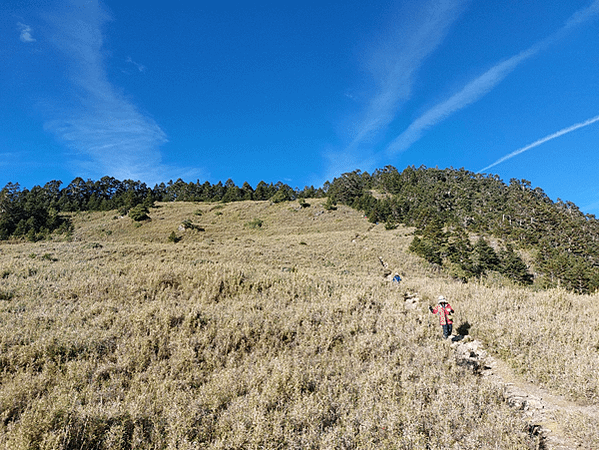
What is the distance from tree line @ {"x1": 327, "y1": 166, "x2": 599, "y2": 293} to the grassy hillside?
21.5 m

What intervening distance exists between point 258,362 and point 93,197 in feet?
338

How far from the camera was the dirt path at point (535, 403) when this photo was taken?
351cm

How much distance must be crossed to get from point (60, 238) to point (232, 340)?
54.3 m

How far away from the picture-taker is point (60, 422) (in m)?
3.11

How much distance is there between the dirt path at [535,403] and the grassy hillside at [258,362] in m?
0.21

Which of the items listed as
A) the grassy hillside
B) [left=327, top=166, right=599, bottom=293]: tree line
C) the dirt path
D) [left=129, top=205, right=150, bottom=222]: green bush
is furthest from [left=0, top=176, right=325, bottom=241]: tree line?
the dirt path

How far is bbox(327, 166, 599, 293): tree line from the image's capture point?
32.6 metres

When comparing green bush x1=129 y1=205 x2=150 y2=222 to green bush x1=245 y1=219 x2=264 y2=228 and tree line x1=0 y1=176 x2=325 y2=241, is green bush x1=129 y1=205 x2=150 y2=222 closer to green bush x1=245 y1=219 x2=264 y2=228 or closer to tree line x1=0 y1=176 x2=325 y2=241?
tree line x1=0 y1=176 x2=325 y2=241

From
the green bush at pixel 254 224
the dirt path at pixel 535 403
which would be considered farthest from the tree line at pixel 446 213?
the dirt path at pixel 535 403

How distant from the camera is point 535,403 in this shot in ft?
13.8

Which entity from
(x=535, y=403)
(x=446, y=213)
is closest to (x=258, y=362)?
(x=535, y=403)

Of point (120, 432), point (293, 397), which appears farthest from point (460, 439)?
point (120, 432)

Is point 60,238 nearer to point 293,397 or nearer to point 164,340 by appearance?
point 164,340

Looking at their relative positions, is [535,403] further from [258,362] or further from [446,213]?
[446,213]
